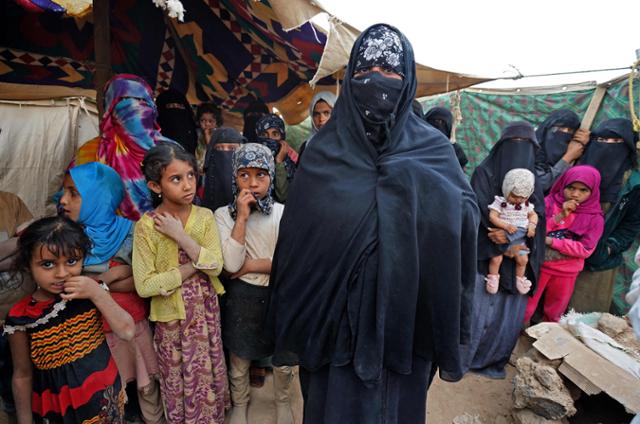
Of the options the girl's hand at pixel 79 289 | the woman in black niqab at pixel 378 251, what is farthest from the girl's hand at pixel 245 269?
the girl's hand at pixel 79 289

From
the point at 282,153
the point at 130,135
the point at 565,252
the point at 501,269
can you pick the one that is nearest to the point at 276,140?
the point at 282,153

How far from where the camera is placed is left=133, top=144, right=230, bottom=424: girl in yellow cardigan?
5.83ft

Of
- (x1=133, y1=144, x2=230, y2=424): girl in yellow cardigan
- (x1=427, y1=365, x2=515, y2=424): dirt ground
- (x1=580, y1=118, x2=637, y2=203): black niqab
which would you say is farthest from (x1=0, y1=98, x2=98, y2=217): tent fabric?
(x1=580, y1=118, x2=637, y2=203): black niqab

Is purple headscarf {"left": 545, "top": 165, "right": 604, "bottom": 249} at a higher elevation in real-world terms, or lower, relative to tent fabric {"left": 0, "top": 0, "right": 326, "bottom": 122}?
lower

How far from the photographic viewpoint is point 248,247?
2.06 m

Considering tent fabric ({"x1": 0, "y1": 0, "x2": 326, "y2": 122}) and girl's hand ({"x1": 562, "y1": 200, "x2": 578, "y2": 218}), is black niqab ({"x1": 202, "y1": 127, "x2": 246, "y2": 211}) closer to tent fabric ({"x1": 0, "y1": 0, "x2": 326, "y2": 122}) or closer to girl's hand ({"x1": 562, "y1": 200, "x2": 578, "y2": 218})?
tent fabric ({"x1": 0, "y1": 0, "x2": 326, "y2": 122})

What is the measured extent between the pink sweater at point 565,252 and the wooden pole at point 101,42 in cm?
445

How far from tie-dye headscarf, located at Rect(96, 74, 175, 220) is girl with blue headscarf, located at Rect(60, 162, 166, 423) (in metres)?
0.19

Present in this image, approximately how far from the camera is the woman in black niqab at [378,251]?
1.33 meters

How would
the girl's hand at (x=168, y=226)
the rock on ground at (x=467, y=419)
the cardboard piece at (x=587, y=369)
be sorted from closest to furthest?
the girl's hand at (x=168, y=226) < the cardboard piece at (x=587, y=369) < the rock on ground at (x=467, y=419)

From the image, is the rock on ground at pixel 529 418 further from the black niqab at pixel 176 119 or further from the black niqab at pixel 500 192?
the black niqab at pixel 176 119

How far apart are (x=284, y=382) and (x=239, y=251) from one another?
101 cm

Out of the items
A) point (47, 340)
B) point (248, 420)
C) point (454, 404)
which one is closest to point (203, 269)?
point (47, 340)

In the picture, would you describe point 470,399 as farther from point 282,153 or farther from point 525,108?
point 525,108
